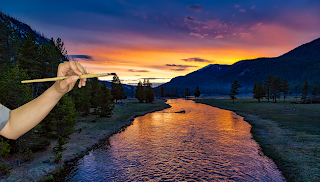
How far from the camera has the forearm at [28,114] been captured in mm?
1664

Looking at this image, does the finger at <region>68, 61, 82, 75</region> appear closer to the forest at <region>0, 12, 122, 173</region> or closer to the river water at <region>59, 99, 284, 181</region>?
the forest at <region>0, 12, 122, 173</region>

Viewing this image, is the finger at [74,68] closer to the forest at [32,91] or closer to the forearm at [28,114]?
the forearm at [28,114]

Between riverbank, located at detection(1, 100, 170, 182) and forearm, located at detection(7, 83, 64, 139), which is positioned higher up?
forearm, located at detection(7, 83, 64, 139)

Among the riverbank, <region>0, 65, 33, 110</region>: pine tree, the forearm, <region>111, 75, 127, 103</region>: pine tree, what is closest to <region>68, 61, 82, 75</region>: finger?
the forearm

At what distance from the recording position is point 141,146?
25438 mm

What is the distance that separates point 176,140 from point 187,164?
28.1 feet

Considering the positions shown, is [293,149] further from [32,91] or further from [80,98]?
[80,98]

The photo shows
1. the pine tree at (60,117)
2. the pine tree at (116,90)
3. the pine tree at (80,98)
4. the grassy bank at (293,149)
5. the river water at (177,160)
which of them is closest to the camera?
the grassy bank at (293,149)

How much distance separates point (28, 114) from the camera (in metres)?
1.73

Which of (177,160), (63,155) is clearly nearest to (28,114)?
(177,160)

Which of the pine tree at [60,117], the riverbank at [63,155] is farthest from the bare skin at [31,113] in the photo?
the pine tree at [60,117]

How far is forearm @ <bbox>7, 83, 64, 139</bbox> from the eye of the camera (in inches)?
65.5

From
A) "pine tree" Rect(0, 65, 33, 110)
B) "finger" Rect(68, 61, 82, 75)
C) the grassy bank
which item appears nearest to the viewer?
"finger" Rect(68, 61, 82, 75)

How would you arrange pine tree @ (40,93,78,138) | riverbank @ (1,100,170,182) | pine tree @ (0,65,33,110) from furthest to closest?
pine tree @ (40,93,78,138), pine tree @ (0,65,33,110), riverbank @ (1,100,170,182)
